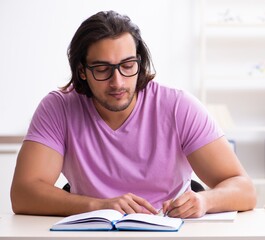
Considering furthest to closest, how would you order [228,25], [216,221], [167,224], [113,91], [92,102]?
[228,25]
[92,102]
[113,91]
[216,221]
[167,224]

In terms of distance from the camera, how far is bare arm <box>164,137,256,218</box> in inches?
71.4

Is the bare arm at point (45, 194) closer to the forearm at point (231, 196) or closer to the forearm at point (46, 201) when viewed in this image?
the forearm at point (46, 201)

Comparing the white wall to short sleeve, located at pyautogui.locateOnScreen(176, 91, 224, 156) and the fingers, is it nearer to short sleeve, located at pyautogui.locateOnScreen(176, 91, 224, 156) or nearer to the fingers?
short sleeve, located at pyautogui.locateOnScreen(176, 91, 224, 156)

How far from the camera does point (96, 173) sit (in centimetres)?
223

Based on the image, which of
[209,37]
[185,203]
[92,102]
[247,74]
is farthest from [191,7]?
[185,203]

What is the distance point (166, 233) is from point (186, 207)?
243 mm

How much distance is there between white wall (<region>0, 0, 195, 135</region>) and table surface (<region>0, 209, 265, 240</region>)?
285 centimetres

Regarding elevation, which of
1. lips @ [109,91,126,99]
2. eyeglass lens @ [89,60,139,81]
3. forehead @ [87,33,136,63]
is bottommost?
lips @ [109,91,126,99]

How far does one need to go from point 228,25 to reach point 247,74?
36 centimetres

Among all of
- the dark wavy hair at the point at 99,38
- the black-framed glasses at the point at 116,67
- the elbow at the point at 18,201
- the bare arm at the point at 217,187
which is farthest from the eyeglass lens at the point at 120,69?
the elbow at the point at 18,201

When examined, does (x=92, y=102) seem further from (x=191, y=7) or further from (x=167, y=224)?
(x=191, y=7)

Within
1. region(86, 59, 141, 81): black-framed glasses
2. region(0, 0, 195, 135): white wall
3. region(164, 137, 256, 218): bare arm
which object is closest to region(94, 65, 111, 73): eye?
region(86, 59, 141, 81): black-framed glasses

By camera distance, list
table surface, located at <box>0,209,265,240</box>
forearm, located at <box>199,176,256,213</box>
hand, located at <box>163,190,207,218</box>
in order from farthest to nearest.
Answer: forearm, located at <box>199,176,256,213</box> → hand, located at <box>163,190,207,218</box> → table surface, located at <box>0,209,265,240</box>

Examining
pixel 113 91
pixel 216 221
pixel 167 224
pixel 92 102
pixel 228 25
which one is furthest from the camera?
pixel 228 25
